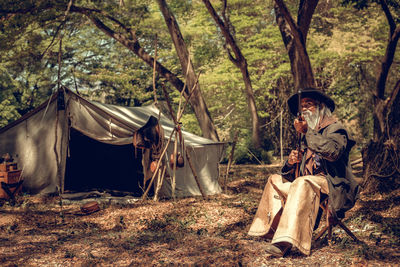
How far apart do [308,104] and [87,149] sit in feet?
28.4

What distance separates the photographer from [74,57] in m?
28.7

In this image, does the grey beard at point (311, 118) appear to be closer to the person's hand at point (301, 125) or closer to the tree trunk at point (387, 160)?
the person's hand at point (301, 125)

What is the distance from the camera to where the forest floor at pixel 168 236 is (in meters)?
4.83

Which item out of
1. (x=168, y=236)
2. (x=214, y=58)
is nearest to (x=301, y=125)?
(x=168, y=236)

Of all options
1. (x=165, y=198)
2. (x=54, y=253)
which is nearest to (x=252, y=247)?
(x=54, y=253)

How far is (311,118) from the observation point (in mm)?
4914

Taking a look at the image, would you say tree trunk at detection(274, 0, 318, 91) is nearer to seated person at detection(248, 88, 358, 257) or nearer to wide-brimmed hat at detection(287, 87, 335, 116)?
wide-brimmed hat at detection(287, 87, 335, 116)

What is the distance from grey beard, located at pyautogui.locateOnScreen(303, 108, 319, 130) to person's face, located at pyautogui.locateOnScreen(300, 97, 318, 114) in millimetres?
32

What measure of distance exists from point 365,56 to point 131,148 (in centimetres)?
1110

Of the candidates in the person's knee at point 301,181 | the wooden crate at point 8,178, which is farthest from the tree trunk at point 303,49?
the wooden crate at point 8,178

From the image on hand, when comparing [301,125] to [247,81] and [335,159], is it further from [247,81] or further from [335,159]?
[247,81]

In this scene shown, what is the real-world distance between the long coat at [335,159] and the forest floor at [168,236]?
63 centimetres

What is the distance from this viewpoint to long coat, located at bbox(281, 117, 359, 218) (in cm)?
444

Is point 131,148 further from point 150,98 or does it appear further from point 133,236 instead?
point 150,98
